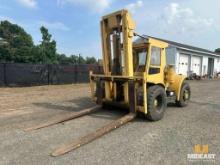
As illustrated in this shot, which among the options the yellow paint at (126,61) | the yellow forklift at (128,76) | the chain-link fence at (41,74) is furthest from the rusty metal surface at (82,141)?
the chain-link fence at (41,74)

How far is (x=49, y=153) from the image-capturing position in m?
3.94

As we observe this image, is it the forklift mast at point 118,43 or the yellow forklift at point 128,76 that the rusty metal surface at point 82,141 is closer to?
the yellow forklift at point 128,76

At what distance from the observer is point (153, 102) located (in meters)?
6.04

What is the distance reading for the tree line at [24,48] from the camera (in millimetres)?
45469

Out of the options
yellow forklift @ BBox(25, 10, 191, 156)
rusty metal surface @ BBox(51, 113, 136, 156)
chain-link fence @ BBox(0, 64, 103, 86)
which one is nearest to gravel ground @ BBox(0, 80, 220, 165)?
rusty metal surface @ BBox(51, 113, 136, 156)

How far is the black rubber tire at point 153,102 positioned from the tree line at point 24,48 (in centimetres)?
3909

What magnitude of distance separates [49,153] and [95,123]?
82.9 inches

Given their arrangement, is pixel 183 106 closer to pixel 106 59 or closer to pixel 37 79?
pixel 106 59

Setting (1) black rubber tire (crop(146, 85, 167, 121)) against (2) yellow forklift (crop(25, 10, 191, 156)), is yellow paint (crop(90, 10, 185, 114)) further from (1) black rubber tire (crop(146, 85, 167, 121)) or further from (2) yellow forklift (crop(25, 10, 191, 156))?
(1) black rubber tire (crop(146, 85, 167, 121))

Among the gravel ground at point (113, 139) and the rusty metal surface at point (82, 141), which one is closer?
the gravel ground at point (113, 139)

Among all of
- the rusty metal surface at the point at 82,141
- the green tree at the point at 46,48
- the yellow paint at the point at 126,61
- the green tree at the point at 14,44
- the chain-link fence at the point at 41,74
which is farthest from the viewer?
the green tree at the point at 46,48

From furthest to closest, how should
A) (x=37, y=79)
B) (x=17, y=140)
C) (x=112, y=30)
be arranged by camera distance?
(x=37, y=79), (x=112, y=30), (x=17, y=140)

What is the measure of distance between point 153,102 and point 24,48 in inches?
1861

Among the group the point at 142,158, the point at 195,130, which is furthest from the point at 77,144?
the point at 195,130
